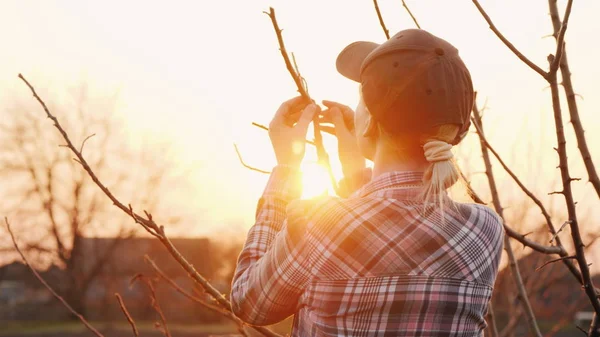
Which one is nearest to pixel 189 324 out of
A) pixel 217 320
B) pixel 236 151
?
pixel 217 320

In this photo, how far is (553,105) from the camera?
4.91ft

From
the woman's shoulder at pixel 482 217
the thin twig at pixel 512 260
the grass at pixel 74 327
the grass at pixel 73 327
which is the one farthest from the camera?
the grass at pixel 73 327

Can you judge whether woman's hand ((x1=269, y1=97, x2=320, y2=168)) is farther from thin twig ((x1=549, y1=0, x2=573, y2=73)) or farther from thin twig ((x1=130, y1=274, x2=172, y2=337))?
thin twig ((x1=130, y1=274, x2=172, y2=337))

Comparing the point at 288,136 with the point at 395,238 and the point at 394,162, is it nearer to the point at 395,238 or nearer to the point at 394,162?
the point at 394,162

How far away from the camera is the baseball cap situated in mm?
1328

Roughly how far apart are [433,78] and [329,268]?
17.3 inches

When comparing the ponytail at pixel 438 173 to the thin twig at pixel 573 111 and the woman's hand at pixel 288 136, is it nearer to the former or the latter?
the woman's hand at pixel 288 136

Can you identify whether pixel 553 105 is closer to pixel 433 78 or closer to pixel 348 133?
pixel 433 78

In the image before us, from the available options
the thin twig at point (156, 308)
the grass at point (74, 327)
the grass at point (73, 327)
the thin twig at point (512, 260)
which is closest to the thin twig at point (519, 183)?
the thin twig at point (512, 260)

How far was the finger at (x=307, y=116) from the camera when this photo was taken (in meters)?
1.55

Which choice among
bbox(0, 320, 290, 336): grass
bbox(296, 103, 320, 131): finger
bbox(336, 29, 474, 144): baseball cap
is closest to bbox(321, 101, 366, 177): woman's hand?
bbox(296, 103, 320, 131): finger

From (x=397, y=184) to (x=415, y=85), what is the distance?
0.20 meters

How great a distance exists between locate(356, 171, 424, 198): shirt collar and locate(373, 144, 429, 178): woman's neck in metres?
0.01

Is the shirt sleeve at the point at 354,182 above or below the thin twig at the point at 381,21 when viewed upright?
below
